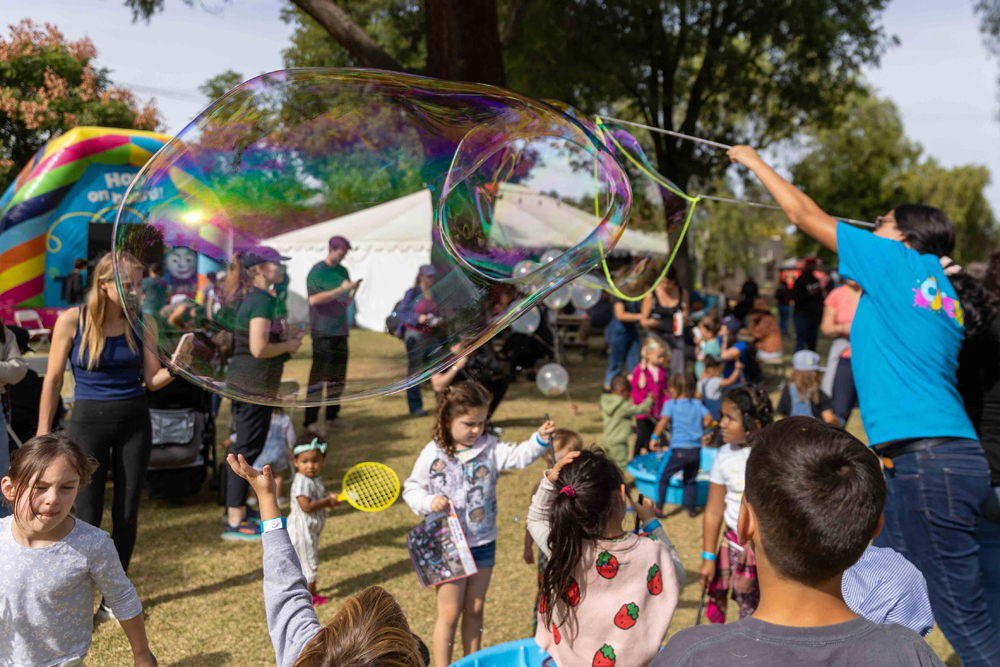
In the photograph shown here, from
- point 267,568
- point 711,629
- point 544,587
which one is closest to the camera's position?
point 711,629

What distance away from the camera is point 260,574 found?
432 centimetres

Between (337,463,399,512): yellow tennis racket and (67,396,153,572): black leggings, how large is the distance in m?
1.00

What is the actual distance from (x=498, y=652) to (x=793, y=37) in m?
16.3

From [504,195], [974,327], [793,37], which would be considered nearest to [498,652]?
[504,195]

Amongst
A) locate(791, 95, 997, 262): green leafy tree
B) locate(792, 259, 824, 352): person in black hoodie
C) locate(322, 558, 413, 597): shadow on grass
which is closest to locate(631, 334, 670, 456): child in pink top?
locate(322, 558, 413, 597): shadow on grass

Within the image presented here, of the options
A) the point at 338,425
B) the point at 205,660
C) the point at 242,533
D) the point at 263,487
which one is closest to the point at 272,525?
the point at 263,487

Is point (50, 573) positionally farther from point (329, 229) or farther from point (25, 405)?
point (25, 405)

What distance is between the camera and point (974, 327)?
2.99 metres

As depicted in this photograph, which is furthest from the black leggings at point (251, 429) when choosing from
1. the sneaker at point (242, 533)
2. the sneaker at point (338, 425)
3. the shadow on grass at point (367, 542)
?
the sneaker at point (338, 425)

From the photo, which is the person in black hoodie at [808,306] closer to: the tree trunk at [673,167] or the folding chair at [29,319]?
the tree trunk at [673,167]

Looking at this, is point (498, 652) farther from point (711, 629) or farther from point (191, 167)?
point (191, 167)

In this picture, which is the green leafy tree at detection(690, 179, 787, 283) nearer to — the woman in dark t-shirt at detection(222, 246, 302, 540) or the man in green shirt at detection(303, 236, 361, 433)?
the man in green shirt at detection(303, 236, 361, 433)

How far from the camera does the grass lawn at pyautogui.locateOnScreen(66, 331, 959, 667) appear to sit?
11.2ft

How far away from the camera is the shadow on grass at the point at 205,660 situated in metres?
3.31
